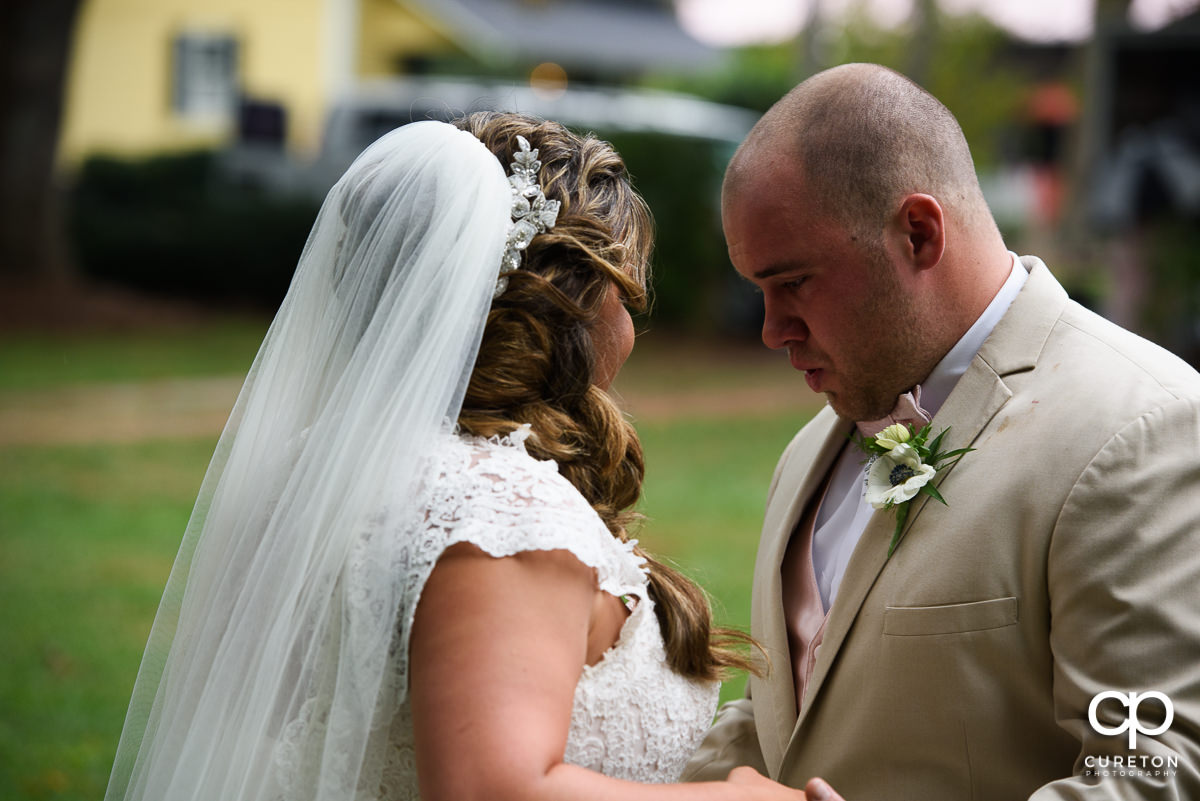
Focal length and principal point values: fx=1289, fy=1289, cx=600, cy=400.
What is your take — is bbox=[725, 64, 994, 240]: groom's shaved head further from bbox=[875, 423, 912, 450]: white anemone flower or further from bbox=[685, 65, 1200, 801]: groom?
bbox=[875, 423, 912, 450]: white anemone flower

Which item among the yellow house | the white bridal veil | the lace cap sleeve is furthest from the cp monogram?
the yellow house

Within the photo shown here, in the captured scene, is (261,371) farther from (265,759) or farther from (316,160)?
(316,160)

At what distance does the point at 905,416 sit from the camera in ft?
9.28

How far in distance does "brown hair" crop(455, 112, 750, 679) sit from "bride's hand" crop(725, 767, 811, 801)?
0.91 ft

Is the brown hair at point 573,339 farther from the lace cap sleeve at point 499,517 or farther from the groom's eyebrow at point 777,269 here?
the groom's eyebrow at point 777,269

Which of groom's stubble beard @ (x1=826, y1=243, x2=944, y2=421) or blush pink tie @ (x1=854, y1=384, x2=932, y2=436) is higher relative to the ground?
groom's stubble beard @ (x1=826, y1=243, x2=944, y2=421)

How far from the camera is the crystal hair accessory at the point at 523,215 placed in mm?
2434

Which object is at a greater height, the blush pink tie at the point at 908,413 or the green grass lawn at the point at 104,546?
the blush pink tie at the point at 908,413

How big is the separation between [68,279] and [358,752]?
17645mm

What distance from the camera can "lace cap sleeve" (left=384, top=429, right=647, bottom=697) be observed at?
7.00 ft

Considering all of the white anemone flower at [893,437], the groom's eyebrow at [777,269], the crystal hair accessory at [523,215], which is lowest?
the white anemone flower at [893,437]

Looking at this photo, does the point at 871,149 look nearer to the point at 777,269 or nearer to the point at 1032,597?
the point at 777,269

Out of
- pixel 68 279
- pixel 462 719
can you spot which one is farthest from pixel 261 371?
pixel 68 279

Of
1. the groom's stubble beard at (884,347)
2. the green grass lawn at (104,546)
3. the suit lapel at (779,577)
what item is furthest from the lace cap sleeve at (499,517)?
the green grass lawn at (104,546)
